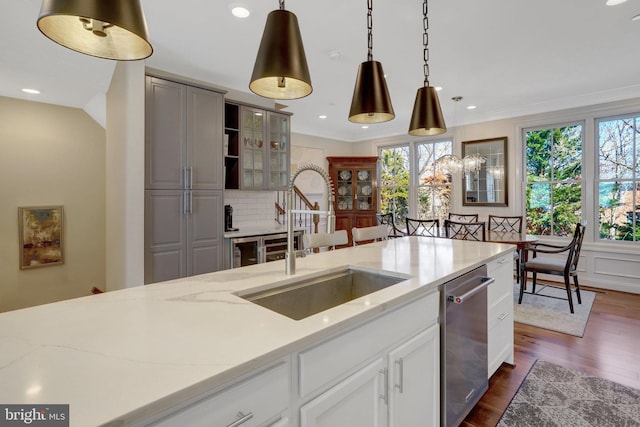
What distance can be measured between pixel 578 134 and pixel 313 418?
5.59 meters

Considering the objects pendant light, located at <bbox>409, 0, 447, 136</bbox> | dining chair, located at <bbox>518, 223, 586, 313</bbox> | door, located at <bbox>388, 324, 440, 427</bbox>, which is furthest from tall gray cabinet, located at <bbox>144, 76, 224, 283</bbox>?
dining chair, located at <bbox>518, 223, 586, 313</bbox>

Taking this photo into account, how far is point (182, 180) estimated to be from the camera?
11.1ft

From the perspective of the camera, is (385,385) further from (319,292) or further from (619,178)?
(619,178)

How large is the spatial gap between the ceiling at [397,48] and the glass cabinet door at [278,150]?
634 millimetres

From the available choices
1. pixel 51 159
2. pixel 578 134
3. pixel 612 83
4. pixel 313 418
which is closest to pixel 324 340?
pixel 313 418

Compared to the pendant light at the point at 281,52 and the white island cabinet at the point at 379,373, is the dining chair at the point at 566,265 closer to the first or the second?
the white island cabinet at the point at 379,373

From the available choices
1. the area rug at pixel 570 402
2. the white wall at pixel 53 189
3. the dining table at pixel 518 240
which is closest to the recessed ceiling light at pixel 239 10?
the white wall at pixel 53 189

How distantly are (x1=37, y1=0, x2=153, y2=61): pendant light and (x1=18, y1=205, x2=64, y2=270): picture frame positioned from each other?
3.94 metres

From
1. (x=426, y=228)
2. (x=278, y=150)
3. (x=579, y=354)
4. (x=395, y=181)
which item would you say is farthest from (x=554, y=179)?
(x=278, y=150)

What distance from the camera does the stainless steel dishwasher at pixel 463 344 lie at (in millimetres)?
1590

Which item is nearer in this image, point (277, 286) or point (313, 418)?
point (313, 418)

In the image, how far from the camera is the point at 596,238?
15.0 feet

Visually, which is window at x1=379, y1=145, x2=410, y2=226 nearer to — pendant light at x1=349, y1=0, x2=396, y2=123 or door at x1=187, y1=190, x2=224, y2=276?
door at x1=187, y1=190, x2=224, y2=276

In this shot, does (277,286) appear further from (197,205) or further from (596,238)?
(596,238)
